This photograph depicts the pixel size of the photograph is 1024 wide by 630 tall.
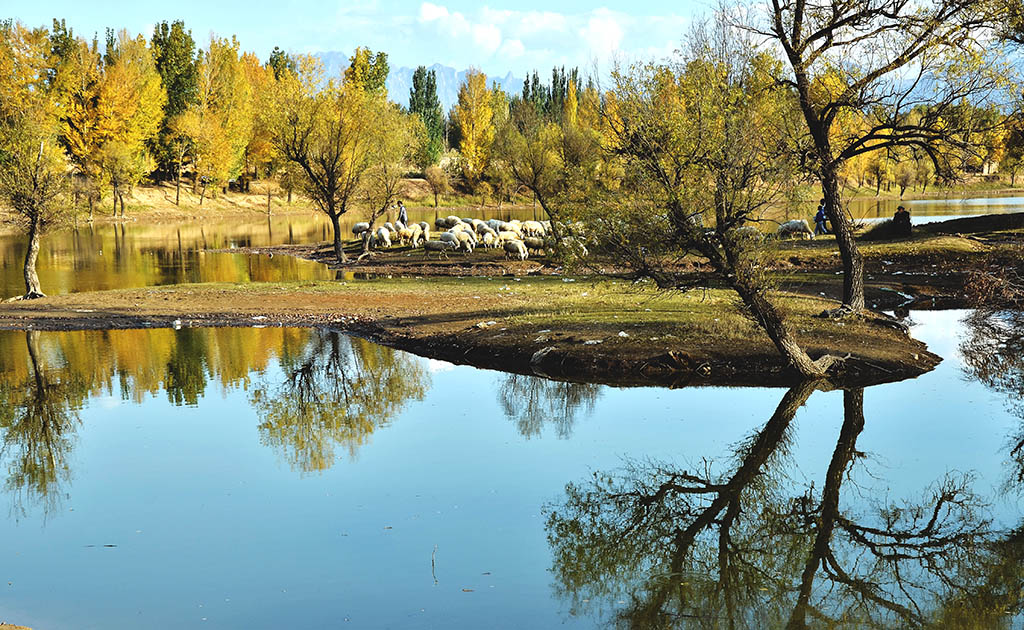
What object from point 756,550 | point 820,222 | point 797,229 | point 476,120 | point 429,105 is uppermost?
point 429,105

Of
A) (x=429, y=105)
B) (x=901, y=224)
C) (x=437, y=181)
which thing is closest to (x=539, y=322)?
(x=901, y=224)

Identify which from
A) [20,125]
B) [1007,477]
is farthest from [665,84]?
[20,125]

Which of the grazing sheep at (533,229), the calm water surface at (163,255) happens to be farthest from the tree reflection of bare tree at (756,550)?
the grazing sheep at (533,229)

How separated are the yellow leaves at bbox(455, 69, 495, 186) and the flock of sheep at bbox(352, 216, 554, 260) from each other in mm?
48775

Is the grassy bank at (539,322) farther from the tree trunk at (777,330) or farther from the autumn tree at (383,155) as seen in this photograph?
the autumn tree at (383,155)

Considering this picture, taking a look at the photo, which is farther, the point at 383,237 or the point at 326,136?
the point at 383,237

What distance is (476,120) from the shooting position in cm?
9481

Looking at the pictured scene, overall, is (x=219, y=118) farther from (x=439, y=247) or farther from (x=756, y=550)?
(x=756, y=550)

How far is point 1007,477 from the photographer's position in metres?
12.9

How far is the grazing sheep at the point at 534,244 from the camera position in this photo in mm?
38469

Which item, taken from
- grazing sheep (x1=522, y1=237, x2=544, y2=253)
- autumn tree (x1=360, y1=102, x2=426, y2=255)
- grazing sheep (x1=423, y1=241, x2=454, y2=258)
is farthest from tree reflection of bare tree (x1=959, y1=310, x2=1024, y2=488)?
autumn tree (x1=360, y1=102, x2=426, y2=255)

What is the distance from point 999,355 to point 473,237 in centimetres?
2423

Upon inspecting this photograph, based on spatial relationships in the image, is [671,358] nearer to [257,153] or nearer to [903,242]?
[903,242]

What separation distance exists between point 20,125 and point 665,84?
20.3 m
